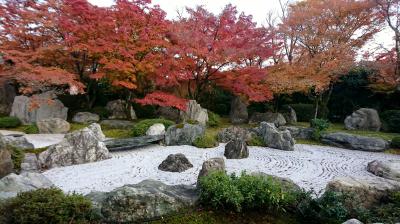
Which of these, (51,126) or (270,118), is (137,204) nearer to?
(51,126)

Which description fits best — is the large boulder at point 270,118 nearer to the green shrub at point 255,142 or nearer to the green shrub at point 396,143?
the green shrub at point 255,142

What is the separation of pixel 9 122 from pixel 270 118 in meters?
14.6

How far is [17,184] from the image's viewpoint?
6066mm

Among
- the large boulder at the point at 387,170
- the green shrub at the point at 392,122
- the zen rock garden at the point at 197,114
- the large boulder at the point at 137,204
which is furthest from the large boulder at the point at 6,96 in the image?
the green shrub at the point at 392,122

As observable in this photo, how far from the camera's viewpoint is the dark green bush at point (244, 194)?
527 cm

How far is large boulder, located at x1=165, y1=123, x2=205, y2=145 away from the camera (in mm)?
13016

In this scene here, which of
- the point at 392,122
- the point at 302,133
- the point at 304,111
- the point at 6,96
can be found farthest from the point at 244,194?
Answer: the point at 6,96

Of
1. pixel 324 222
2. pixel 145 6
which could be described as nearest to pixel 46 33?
pixel 145 6

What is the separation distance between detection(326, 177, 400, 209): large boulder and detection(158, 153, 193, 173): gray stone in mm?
4363

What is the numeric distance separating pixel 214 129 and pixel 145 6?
7606 mm

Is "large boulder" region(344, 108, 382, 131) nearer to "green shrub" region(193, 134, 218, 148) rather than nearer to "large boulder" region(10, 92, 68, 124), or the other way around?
"green shrub" region(193, 134, 218, 148)

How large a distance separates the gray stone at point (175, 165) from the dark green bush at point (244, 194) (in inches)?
129

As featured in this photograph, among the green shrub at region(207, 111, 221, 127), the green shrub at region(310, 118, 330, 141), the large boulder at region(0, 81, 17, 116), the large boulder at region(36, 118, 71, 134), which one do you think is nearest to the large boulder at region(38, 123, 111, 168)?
the large boulder at region(36, 118, 71, 134)

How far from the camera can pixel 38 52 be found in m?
14.9
